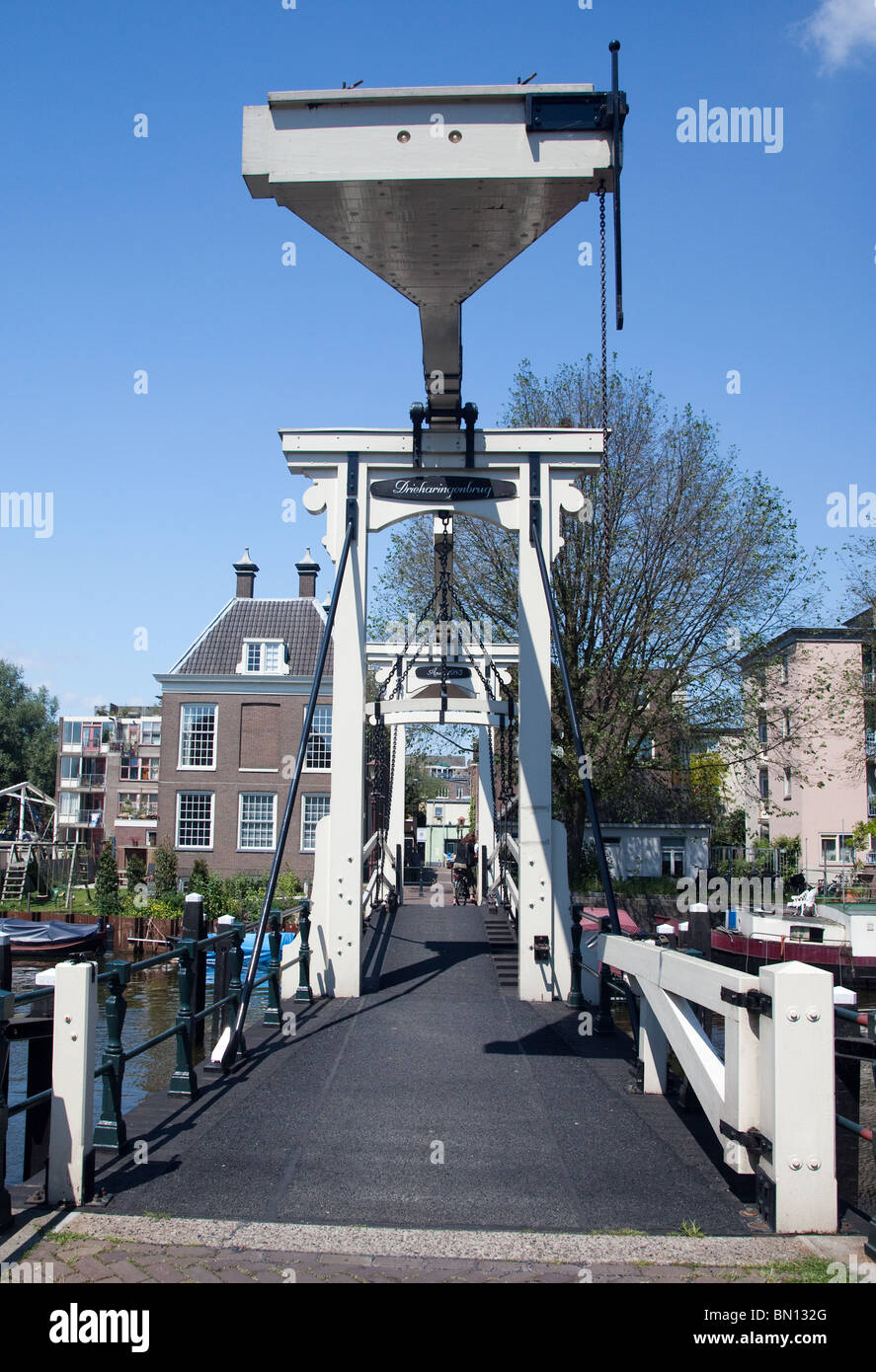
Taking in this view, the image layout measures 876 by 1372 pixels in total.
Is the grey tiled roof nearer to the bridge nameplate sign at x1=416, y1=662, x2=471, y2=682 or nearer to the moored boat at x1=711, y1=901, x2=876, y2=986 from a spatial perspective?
the moored boat at x1=711, y1=901, x2=876, y2=986

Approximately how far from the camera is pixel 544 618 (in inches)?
387

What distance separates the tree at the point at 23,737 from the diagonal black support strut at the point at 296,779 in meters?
56.3

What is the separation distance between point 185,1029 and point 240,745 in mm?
31248

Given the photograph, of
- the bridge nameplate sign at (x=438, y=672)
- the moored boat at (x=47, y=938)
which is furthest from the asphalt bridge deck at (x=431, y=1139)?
the moored boat at (x=47, y=938)

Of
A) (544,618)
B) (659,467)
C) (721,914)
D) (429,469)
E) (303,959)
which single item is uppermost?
(659,467)

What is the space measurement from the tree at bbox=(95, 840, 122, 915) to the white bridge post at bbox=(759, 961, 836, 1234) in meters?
32.7

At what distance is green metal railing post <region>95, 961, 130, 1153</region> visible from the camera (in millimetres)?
5230

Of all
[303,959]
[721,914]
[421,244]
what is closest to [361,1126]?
[303,959]

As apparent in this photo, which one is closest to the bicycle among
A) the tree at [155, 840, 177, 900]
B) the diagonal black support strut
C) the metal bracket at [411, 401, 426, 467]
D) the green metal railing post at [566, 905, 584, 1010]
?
the green metal railing post at [566, 905, 584, 1010]

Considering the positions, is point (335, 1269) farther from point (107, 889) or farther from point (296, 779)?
point (107, 889)

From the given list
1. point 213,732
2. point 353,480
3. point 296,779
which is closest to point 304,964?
point 296,779

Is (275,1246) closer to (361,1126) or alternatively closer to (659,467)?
(361,1126)

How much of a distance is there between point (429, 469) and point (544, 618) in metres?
1.82
